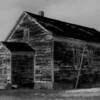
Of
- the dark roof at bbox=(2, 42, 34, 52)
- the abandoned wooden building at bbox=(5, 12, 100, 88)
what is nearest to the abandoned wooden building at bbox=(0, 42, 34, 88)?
the dark roof at bbox=(2, 42, 34, 52)

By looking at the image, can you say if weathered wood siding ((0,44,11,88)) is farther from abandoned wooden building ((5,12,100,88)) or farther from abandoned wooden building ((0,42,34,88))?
abandoned wooden building ((5,12,100,88))

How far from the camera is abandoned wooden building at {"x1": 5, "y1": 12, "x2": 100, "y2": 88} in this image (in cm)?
2359

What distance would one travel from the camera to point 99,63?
2861 centimetres

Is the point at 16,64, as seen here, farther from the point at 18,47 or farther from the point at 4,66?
the point at 18,47

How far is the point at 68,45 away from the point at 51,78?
3302mm

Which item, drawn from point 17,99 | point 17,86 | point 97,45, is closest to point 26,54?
point 17,86

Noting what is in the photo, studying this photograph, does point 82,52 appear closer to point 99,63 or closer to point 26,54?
point 99,63

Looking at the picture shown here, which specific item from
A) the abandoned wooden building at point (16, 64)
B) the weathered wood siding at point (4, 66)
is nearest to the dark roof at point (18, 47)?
the abandoned wooden building at point (16, 64)

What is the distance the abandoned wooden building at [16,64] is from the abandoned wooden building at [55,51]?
1.84 ft

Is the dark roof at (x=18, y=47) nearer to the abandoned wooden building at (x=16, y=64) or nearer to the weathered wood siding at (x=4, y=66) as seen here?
the abandoned wooden building at (x=16, y=64)

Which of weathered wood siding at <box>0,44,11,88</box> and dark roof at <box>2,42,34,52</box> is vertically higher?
dark roof at <box>2,42,34,52</box>

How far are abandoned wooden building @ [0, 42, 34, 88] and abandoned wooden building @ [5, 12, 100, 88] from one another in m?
0.56

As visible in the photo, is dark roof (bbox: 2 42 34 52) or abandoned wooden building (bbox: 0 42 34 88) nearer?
abandoned wooden building (bbox: 0 42 34 88)

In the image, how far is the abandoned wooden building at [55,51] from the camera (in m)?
23.6
